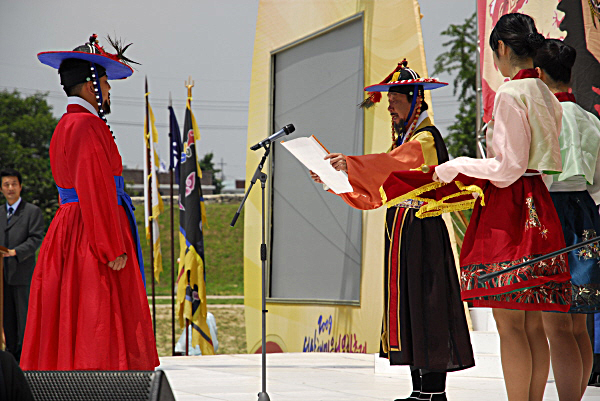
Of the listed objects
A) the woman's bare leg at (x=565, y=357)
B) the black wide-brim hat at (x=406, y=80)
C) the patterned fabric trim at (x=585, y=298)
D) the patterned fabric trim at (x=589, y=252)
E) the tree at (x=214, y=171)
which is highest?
the tree at (x=214, y=171)

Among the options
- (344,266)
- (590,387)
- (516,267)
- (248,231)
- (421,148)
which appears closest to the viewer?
(516,267)

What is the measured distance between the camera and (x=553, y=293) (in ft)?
7.54

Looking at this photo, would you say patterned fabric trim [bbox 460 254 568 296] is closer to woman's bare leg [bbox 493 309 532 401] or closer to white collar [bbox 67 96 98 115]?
woman's bare leg [bbox 493 309 532 401]

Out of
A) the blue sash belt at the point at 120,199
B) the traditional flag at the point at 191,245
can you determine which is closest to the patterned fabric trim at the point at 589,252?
the blue sash belt at the point at 120,199

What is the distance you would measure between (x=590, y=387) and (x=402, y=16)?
329 cm

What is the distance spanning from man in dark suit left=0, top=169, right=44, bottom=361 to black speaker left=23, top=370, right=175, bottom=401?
14.0ft

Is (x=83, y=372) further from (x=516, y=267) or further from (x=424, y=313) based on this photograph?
(x=424, y=313)

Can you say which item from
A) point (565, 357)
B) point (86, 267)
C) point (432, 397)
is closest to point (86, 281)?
point (86, 267)

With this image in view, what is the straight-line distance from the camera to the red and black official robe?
2984 millimetres

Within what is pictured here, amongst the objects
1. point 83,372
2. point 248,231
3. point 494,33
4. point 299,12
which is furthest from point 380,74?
point 83,372

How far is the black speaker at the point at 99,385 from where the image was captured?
1.48 meters

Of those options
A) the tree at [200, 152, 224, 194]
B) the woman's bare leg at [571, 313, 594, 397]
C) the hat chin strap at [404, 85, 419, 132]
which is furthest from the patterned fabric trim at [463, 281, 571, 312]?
the tree at [200, 152, 224, 194]

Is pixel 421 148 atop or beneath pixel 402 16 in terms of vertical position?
beneath

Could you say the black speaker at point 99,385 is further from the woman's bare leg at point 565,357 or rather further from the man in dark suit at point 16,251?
the man in dark suit at point 16,251
